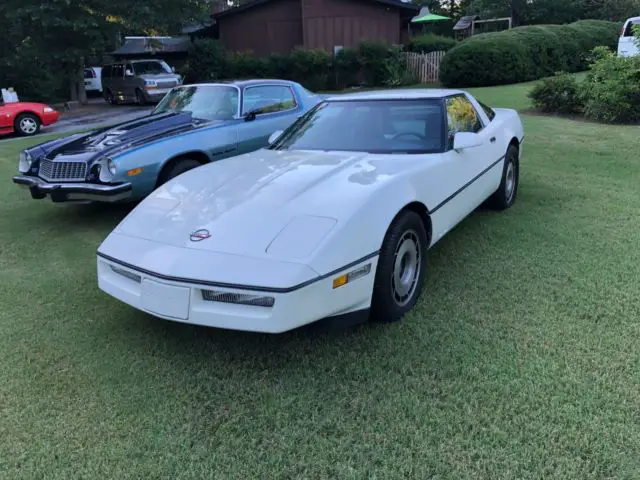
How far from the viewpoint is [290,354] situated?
312 centimetres

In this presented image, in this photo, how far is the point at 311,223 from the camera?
3.00m

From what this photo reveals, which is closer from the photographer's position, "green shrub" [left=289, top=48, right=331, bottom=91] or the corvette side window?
the corvette side window

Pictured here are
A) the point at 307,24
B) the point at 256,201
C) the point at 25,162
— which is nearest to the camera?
the point at 256,201

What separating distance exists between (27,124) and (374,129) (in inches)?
485

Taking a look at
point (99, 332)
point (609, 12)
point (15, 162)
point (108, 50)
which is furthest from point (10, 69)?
point (609, 12)

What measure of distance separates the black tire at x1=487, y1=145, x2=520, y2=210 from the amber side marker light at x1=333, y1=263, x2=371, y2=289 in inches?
112

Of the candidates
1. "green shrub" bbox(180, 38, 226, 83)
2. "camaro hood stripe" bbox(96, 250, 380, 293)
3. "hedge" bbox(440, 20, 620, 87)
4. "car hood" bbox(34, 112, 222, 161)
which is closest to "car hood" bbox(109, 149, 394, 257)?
"camaro hood stripe" bbox(96, 250, 380, 293)

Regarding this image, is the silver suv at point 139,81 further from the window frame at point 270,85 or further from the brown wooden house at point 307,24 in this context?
the window frame at point 270,85

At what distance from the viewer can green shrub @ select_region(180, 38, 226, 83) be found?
76.2ft

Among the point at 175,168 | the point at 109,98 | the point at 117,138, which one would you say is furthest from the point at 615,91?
the point at 109,98

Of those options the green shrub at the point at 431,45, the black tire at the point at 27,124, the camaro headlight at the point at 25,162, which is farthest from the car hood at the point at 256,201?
the green shrub at the point at 431,45

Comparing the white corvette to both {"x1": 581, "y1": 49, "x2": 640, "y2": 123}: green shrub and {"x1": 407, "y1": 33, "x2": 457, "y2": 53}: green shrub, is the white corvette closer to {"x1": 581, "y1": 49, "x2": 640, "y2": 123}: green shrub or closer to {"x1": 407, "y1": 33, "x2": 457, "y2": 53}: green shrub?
{"x1": 581, "y1": 49, "x2": 640, "y2": 123}: green shrub

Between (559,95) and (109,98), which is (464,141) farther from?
(109,98)

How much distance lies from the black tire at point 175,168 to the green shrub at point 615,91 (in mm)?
8492
